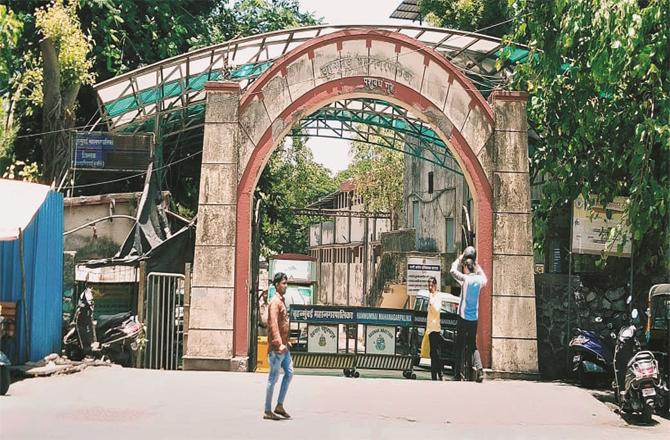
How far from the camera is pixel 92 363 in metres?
14.0

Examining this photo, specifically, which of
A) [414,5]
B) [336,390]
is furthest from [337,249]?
[336,390]

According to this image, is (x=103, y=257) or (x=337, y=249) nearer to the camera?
(x=103, y=257)

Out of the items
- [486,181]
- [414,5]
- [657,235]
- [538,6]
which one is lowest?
[657,235]

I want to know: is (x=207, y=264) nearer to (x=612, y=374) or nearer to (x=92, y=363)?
(x=92, y=363)

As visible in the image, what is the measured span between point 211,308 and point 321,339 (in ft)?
8.02

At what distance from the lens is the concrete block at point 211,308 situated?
13875mm

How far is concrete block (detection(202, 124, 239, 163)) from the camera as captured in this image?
14.2 metres

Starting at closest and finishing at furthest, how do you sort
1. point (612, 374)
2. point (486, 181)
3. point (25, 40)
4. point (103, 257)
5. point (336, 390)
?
point (336, 390) < point (612, 374) < point (486, 181) < point (103, 257) < point (25, 40)

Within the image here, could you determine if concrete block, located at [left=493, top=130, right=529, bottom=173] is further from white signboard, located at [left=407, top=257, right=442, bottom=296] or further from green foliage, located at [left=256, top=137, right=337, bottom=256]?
green foliage, located at [left=256, top=137, right=337, bottom=256]

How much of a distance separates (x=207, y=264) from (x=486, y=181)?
4997 mm

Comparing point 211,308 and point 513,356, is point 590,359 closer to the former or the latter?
point 513,356

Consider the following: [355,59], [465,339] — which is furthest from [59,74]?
[465,339]

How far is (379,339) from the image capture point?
15641 mm

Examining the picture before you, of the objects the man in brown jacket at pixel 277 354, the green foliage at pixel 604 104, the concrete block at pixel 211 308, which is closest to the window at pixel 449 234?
the green foliage at pixel 604 104
